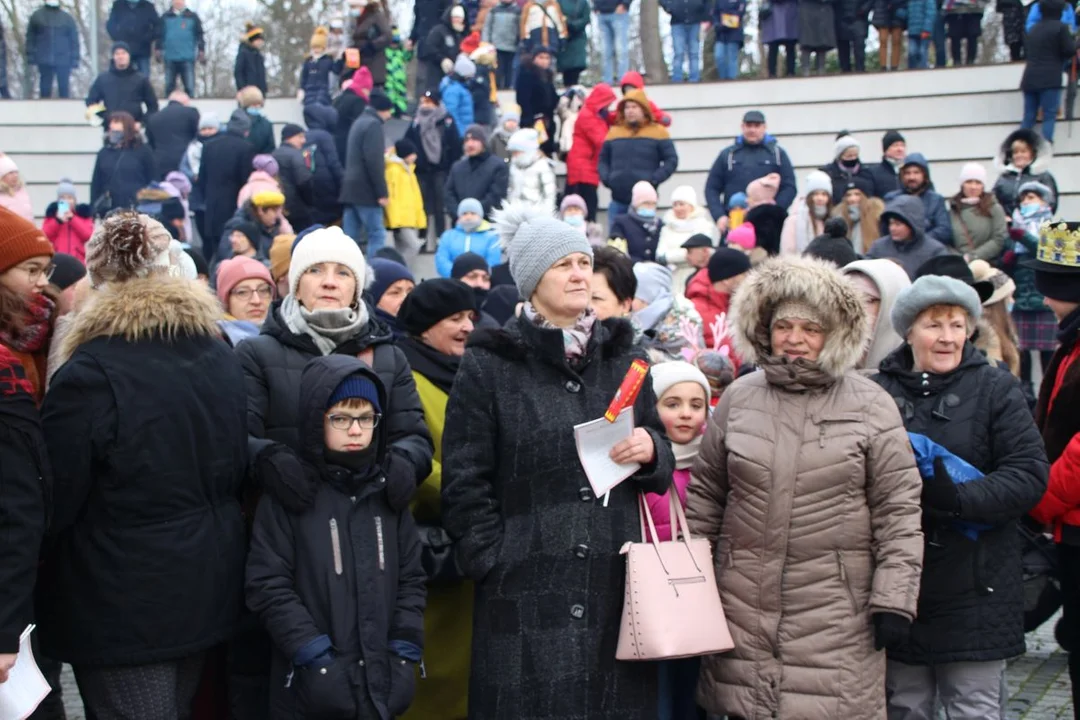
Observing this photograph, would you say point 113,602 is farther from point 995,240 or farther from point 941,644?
point 995,240

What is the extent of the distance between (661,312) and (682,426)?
2.04 metres

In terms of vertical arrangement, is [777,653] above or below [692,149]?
below

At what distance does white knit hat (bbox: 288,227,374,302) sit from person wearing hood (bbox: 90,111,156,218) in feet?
34.7

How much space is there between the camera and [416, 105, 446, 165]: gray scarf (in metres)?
14.7

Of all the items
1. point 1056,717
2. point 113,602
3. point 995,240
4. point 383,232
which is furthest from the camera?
point 383,232

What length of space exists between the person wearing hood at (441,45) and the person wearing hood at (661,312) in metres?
10.4

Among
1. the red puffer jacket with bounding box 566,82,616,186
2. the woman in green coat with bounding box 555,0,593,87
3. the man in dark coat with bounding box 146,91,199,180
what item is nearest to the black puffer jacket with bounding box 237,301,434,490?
the red puffer jacket with bounding box 566,82,616,186

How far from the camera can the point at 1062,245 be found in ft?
16.3

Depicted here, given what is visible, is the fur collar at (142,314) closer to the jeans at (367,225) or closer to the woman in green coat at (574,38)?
the jeans at (367,225)

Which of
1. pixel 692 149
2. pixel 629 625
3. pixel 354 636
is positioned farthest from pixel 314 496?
pixel 692 149

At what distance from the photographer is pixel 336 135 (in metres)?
15.9

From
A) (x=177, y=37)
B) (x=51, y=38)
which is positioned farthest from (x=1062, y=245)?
(x=51, y=38)

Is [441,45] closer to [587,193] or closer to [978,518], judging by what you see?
[587,193]

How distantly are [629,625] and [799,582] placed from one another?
1.84 ft
